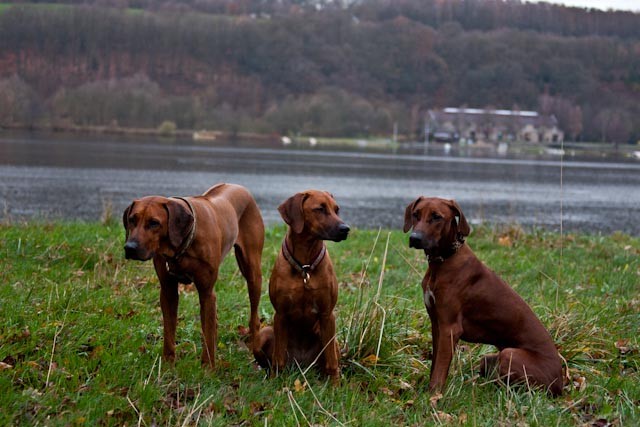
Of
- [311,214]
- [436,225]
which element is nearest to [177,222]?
[311,214]

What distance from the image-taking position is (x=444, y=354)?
5438mm

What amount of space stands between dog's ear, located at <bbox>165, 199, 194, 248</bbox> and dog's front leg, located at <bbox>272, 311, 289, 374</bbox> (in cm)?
93

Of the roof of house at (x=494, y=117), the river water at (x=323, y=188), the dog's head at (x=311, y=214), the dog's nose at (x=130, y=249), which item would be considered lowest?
the river water at (x=323, y=188)

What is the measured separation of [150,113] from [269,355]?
108010 millimetres

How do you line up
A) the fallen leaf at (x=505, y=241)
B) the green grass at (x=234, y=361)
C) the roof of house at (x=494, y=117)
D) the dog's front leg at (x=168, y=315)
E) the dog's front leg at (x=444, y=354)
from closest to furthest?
the green grass at (x=234, y=361), the dog's front leg at (x=444, y=354), the dog's front leg at (x=168, y=315), the fallen leaf at (x=505, y=241), the roof of house at (x=494, y=117)

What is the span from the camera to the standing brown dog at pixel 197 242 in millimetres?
5055

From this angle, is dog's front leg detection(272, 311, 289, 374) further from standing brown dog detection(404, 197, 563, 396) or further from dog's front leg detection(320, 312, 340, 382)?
standing brown dog detection(404, 197, 563, 396)

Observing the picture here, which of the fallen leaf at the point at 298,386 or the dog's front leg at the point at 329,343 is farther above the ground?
the dog's front leg at the point at 329,343

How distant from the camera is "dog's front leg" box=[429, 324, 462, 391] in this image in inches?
214

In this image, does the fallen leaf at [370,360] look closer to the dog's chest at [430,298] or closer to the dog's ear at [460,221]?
the dog's chest at [430,298]

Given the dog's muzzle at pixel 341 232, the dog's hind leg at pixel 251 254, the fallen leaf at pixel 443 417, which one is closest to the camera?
the fallen leaf at pixel 443 417

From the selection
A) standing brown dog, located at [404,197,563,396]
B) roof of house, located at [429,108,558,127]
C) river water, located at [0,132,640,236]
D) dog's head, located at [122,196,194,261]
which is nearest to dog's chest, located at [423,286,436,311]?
standing brown dog, located at [404,197,563,396]

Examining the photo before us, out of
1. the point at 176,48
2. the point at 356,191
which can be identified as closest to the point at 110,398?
the point at 356,191

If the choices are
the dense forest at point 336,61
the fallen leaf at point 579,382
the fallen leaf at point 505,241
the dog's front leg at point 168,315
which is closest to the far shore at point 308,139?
the dense forest at point 336,61
